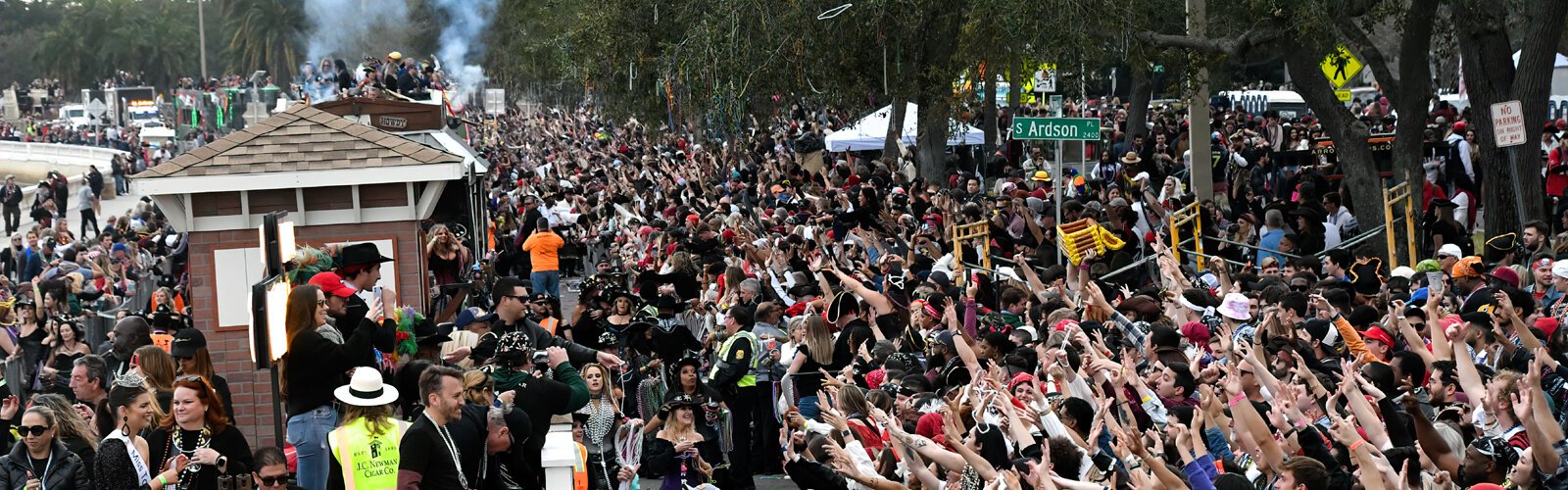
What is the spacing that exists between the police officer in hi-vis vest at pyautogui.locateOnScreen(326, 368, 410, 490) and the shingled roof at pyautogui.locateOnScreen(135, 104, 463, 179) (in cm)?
508

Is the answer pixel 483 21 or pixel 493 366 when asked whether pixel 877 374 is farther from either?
pixel 483 21

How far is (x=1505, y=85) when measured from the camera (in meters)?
17.0

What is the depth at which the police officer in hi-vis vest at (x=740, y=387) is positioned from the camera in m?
12.0

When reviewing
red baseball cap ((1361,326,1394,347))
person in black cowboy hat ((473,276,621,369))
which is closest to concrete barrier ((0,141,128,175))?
person in black cowboy hat ((473,276,621,369))

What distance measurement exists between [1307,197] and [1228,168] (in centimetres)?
660

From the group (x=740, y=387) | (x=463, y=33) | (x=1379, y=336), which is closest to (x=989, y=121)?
(x=740, y=387)

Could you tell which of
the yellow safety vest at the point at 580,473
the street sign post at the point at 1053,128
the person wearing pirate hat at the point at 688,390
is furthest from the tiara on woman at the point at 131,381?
the street sign post at the point at 1053,128

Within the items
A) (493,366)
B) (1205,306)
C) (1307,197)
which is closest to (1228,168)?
(1307,197)

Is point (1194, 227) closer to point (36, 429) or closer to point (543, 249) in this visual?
point (543, 249)

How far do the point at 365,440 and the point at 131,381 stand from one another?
90.1 inches

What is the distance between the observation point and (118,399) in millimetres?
8258

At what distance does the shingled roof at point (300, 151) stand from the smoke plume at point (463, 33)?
56095 mm

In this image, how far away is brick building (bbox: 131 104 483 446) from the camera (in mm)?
11805

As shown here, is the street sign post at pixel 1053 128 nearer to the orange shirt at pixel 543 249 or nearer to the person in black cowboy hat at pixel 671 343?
the person in black cowboy hat at pixel 671 343
